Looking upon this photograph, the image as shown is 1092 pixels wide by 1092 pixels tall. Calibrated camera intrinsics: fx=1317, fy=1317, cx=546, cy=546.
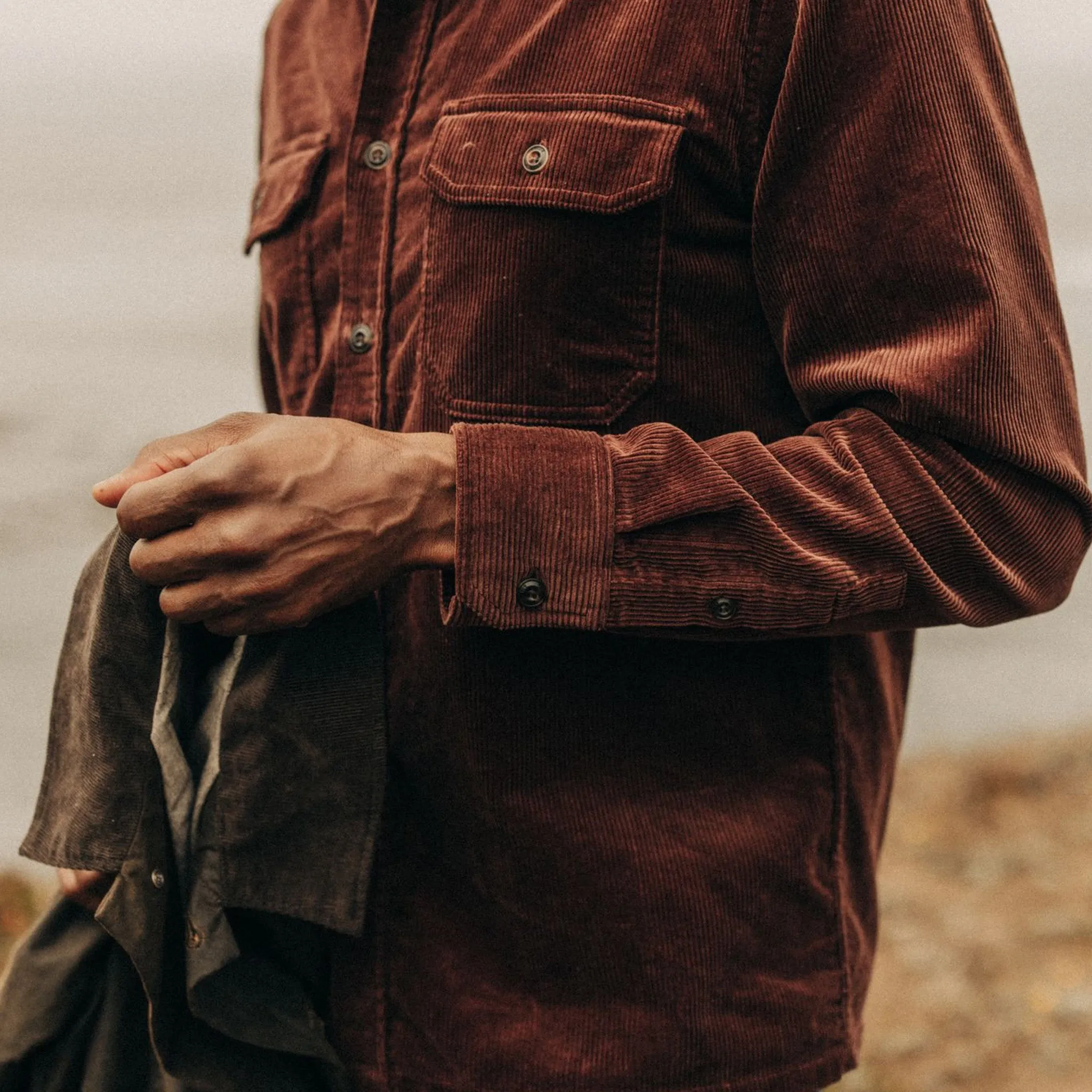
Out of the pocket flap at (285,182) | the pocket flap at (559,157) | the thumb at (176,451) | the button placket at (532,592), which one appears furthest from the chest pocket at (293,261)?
the button placket at (532,592)

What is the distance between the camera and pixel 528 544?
1.03 meters

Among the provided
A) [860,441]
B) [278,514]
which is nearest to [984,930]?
[860,441]

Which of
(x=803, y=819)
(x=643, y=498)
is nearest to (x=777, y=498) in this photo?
(x=643, y=498)

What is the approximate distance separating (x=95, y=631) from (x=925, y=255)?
2.47 feet

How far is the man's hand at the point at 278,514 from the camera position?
3.25ft

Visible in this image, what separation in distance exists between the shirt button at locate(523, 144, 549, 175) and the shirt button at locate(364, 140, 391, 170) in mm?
182

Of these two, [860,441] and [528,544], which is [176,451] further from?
[860,441]

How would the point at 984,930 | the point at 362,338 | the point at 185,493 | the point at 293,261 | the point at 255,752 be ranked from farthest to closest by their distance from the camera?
the point at 984,930 → the point at 293,261 → the point at 362,338 → the point at 255,752 → the point at 185,493

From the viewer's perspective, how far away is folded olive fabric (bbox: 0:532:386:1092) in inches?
43.9

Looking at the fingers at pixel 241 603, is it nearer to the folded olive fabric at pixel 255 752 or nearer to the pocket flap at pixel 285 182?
the folded olive fabric at pixel 255 752

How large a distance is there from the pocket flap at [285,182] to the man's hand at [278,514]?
423 millimetres

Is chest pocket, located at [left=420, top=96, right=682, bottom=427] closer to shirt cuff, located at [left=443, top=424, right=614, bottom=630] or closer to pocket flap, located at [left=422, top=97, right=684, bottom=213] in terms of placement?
pocket flap, located at [left=422, top=97, right=684, bottom=213]

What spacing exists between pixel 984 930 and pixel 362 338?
2.95m

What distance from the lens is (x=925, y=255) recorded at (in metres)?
1.05
